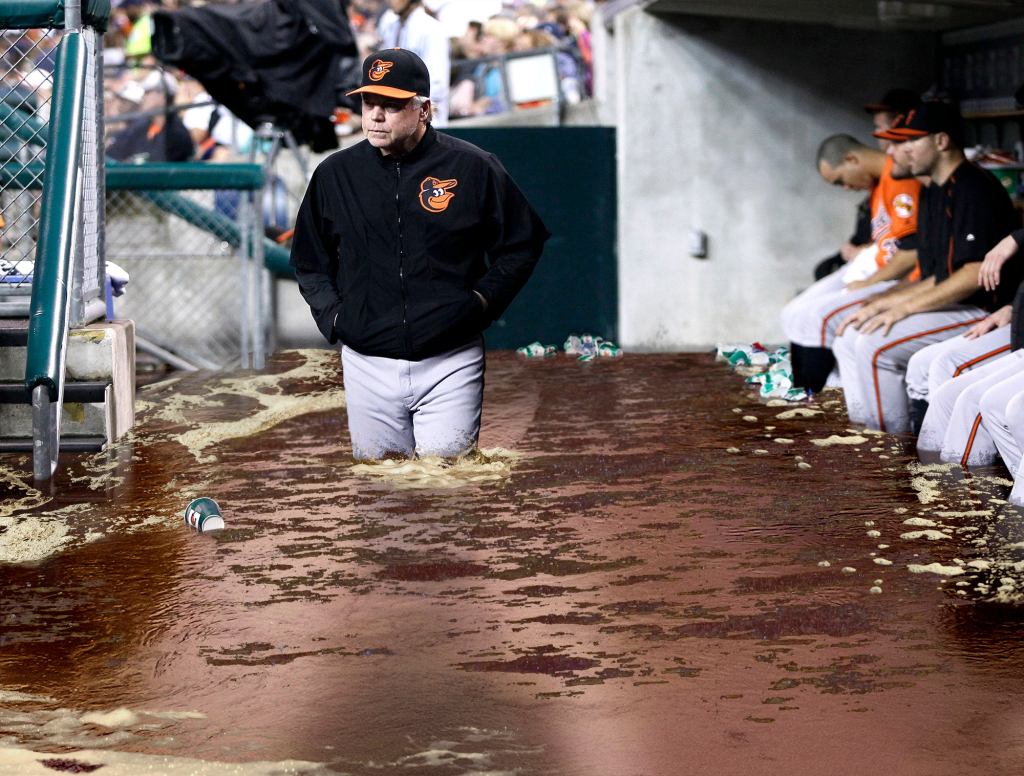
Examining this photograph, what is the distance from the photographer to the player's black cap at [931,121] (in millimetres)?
8734

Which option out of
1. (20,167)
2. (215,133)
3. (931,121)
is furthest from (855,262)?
(215,133)

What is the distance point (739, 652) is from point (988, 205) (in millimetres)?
4491

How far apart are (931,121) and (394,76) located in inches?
142

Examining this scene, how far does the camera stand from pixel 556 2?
19281 mm

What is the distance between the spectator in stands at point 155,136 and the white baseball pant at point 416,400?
28.2 feet

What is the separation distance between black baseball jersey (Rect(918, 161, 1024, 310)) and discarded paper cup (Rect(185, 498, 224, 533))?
14.2 feet

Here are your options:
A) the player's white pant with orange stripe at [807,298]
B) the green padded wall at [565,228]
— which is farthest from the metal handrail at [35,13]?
the green padded wall at [565,228]

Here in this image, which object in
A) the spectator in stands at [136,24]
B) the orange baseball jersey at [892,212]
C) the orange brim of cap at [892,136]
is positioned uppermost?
the spectator in stands at [136,24]

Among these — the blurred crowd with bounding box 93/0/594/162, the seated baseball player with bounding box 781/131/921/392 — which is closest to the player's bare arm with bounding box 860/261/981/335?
the seated baseball player with bounding box 781/131/921/392

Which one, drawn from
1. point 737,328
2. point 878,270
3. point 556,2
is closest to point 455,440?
point 878,270

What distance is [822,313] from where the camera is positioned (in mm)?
10352

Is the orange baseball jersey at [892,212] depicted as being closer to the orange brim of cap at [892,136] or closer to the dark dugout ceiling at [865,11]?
the orange brim of cap at [892,136]

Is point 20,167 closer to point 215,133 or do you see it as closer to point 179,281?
point 179,281

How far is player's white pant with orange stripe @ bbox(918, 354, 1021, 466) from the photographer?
7.54 metres
